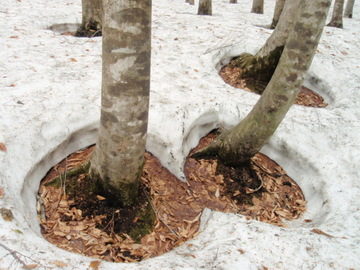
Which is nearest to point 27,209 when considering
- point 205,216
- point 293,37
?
point 205,216

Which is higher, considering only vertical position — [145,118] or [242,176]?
[145,118]

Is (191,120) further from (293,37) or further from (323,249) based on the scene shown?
(323,249)

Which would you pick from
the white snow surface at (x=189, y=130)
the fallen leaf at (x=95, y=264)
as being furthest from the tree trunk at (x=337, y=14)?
the fallen leaf at (x=95, y=264)

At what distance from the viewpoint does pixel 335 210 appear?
3084 mm

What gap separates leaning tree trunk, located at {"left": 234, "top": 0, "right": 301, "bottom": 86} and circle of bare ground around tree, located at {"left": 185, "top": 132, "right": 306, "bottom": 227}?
2.27 metres

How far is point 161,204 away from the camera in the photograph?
125 inches

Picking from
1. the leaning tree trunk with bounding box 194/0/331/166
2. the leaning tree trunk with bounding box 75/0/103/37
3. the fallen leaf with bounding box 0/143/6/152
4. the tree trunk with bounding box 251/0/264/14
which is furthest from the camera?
the tree trunk with bounding box 251/0/264/14

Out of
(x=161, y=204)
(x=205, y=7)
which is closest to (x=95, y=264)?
(x=161, y=204)

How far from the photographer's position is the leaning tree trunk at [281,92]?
2600 millimetres

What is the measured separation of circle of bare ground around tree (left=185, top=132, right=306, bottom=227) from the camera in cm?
335

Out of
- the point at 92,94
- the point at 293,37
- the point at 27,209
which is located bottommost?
the point at 27,209

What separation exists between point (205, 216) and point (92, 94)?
8.03 feet

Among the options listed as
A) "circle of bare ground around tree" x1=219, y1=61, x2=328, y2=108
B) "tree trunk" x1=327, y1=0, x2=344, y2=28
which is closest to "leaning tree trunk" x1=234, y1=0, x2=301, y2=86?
"circle of bare ground around tree" x1=219, y1=61, x2=328, y2=108

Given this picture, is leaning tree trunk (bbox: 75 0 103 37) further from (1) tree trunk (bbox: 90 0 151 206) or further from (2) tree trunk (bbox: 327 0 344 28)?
(2) tree trunk (bbox: 327 0 344 28)
